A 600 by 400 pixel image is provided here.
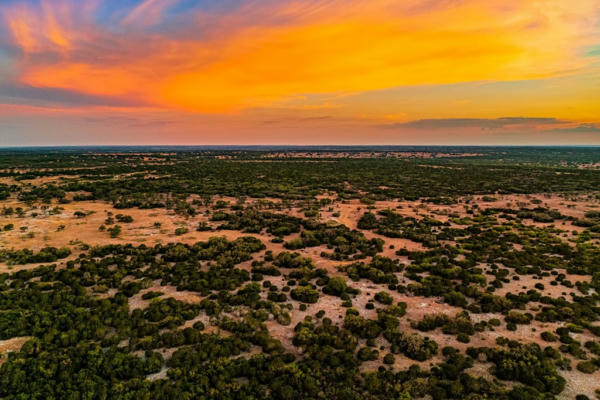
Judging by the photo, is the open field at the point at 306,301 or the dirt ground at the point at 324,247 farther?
the dirt ground at the point at 324,247

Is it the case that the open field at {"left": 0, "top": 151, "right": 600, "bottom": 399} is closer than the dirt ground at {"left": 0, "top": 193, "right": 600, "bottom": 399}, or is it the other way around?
the open field at {"left": 0, "top": 151, "right": 600, "bottom": 399}

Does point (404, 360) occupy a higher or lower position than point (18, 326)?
lower

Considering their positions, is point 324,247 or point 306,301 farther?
point 324,247

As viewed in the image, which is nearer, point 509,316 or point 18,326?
point 18,326

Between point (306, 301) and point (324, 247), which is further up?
point (324, 247)

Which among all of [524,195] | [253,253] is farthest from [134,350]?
[524,195]

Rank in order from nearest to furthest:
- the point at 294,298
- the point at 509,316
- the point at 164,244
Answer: the point at 509,316
the point at 294,298
the point at 164,244

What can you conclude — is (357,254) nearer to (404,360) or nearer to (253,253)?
(253,253)

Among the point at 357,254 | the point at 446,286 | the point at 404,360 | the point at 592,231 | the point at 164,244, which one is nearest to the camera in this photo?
the point at 404,360
